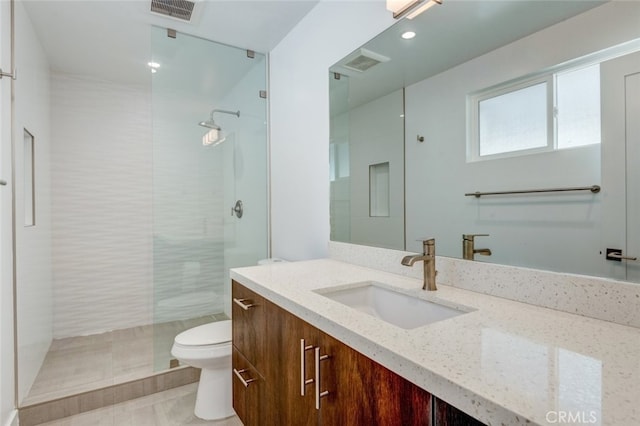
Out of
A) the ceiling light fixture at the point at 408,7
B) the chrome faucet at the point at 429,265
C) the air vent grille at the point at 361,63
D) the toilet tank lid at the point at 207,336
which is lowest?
the toilet tank lid at the point at 207,336

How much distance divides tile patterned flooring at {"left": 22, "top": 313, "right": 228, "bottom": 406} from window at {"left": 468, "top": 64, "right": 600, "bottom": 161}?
2105mm

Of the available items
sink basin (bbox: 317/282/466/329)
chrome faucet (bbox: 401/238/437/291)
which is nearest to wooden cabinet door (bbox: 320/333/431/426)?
sink basin (bbox: 317/282/466/329)

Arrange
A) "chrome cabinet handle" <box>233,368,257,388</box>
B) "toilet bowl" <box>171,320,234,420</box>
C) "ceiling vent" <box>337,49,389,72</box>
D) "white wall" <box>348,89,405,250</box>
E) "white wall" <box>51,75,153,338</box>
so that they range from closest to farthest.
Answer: "chrome cabinet handle" <box>233,368,257,388</box> → "white wall" <box>348,89,405,250</box> → "ceiling vent" <box>337,49,389,72</box> → "toilet bowl" <box>171,320,234,420</box> → "white wall" <box>51,75,153,338</box>

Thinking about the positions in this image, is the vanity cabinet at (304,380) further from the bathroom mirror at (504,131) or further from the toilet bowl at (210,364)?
the bathroom mirror at (504,131)

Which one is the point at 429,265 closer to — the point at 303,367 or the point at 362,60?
the point at 303,367

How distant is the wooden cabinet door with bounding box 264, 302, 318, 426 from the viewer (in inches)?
36.4

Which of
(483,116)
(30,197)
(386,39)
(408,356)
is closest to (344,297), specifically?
(408,356)

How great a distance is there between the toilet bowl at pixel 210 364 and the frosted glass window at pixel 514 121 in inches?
64.9

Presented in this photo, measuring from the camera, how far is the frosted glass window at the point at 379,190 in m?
1.57

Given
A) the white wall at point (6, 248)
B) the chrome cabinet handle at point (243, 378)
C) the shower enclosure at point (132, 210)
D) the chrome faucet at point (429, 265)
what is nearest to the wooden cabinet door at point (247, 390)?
the chrome cabinet handle at point (243, 378)

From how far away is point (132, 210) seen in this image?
3.18 metres

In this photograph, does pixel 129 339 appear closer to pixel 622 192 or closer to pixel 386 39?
pixel 386 39

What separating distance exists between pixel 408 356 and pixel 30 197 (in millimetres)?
2824

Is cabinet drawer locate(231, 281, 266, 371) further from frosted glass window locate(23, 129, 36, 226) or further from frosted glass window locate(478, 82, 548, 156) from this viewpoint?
frosted glass window locate(23, 129, 36, 226)
